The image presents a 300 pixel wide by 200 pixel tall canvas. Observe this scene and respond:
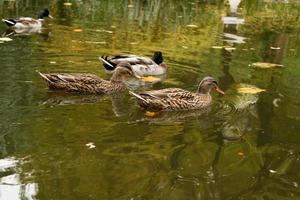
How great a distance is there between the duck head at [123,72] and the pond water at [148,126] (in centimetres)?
30

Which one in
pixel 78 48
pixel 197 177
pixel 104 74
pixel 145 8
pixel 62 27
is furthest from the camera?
pixel 145 8

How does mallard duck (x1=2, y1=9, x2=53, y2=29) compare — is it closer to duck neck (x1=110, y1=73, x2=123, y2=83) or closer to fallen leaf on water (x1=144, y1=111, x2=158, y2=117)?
duck neck (x1=110, y1=73, x2=123, y2=83)

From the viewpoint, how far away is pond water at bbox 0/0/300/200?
5414 millimetres

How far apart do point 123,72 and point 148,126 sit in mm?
2319

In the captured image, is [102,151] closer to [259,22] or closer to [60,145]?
[60,145]

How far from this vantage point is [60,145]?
20.2 ft

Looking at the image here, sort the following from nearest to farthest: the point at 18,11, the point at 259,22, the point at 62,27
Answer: the point at 62,27 < the point at 18,11 < the point at 259,22

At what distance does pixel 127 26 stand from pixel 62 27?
1.52 metres

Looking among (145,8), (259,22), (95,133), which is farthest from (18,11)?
(95,133)

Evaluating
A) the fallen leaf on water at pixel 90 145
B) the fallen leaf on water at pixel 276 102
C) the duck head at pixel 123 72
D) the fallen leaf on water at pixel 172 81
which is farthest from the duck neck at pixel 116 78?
the fallen leaf on water at pixel 90 145

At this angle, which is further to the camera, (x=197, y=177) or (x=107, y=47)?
(x=107, y=47)

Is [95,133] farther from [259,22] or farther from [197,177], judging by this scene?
[259,22]

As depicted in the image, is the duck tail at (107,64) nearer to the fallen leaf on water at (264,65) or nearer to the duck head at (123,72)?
the duck head at (123,72)

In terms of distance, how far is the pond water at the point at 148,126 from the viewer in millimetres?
5414
